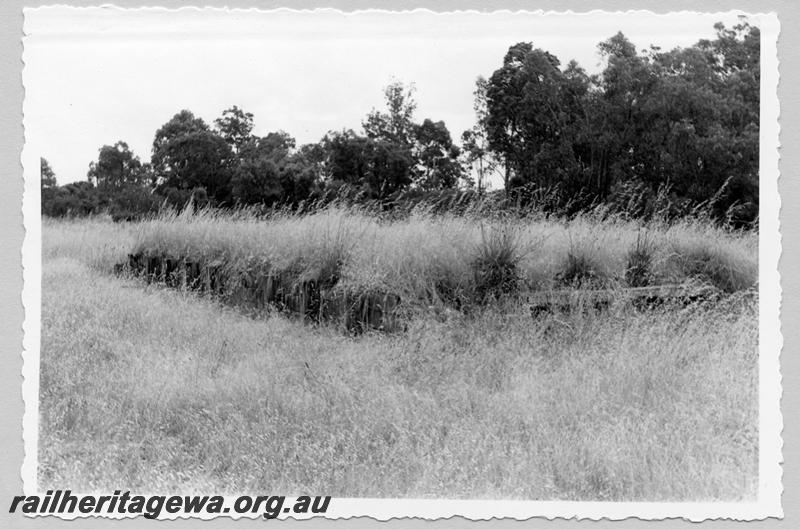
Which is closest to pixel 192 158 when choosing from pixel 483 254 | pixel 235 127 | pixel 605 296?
pixel 235 127

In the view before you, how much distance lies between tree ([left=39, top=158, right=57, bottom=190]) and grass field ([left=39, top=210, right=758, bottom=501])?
39 cm

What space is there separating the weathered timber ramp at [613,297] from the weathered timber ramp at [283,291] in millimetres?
1232

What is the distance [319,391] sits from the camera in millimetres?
4812

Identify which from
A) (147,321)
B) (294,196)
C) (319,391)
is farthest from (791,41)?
(147,321)

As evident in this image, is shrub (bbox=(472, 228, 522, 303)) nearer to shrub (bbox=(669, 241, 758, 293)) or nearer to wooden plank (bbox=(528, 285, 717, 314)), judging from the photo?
wooden plank (bbox=(528, 285, 717, 314))

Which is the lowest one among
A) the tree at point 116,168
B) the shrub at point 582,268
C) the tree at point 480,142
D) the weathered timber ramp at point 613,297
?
the weathered timber ramp at point 613,297

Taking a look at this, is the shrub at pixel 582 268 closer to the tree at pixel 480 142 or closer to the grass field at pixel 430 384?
the grass field at pixel 430 384

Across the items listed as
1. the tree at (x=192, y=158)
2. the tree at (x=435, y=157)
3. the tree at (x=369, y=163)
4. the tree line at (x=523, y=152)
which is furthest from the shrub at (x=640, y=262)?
the tree at (x=192, y=158)

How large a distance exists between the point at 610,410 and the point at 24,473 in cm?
382

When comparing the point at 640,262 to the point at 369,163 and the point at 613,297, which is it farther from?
the point at 369,163

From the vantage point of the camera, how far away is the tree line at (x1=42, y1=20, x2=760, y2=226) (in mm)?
5734

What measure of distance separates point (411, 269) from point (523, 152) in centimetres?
164

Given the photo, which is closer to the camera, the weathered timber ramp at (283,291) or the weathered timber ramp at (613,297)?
the weathered timber ramp at (613,297)

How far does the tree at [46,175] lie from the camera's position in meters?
5.02
